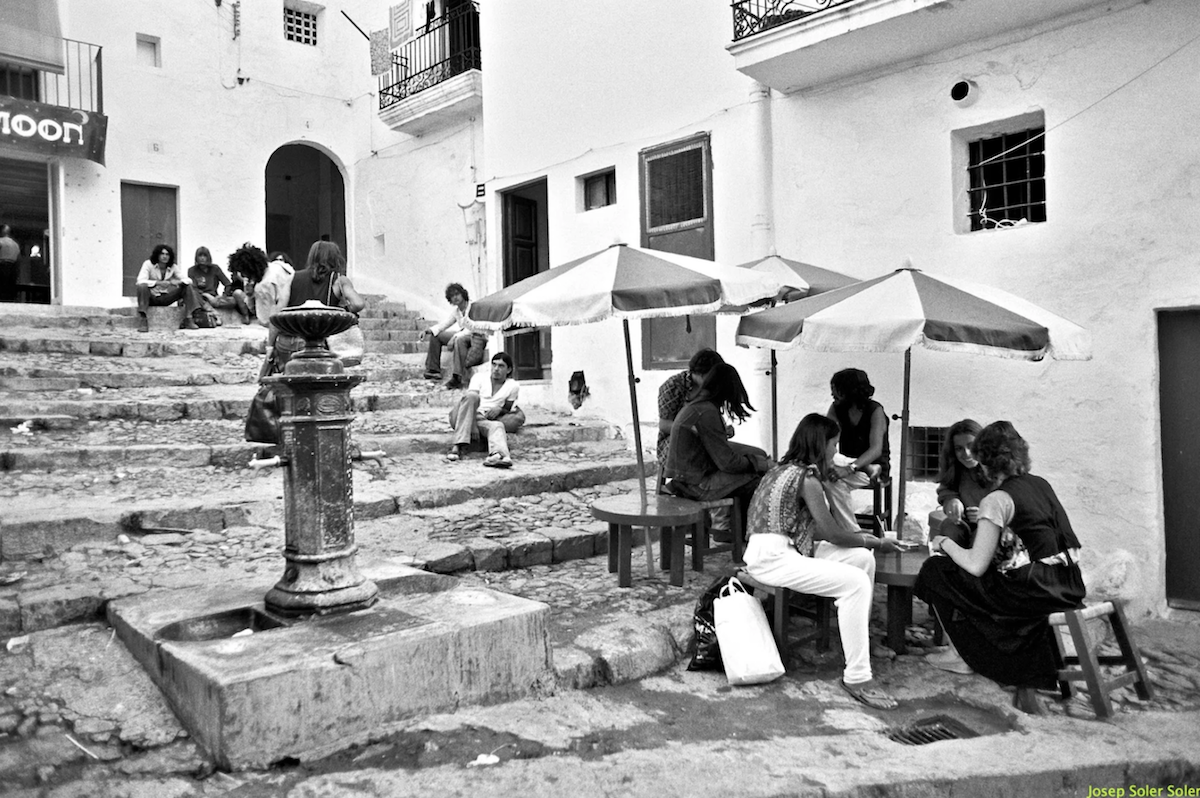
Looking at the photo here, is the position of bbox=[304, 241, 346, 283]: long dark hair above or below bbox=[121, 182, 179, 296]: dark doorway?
below

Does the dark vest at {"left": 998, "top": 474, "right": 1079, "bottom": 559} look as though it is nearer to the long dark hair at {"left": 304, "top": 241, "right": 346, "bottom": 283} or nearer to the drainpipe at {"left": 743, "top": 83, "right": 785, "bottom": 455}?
the drainpipe at {"left": 743, "top": 83, "right": 785, "bottom": 455}

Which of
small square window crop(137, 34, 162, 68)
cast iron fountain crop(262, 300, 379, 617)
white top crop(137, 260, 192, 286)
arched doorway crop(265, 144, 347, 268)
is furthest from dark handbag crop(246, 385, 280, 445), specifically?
arched doorway crop(265, 144, 347, 268)

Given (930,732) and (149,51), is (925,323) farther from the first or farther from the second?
(149,51)

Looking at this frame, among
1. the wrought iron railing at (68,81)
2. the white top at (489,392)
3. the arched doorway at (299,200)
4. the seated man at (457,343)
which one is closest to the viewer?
the white top at (489,392)

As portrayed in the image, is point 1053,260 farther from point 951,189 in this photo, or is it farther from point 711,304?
point 711,304

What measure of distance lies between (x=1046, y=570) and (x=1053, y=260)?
126 inches

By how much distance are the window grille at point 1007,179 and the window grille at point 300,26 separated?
13.1 meters

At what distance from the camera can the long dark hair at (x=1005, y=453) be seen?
14.3ft

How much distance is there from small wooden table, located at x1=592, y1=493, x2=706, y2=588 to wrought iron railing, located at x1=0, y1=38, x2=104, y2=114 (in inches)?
477

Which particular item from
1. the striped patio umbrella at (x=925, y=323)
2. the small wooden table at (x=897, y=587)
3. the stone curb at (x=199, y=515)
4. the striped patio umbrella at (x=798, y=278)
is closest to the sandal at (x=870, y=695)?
the small wooden table at (x=897, y=587)

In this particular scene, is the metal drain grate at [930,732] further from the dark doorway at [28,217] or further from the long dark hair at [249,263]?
the dark doorway at [28,217]

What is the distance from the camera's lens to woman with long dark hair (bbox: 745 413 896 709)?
4.38 metres

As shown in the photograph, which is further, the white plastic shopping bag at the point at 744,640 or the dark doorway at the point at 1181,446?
the dark doorway at the point at 1181,446

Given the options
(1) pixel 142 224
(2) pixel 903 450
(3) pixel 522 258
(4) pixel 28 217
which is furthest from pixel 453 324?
(4) pixel 28 217
